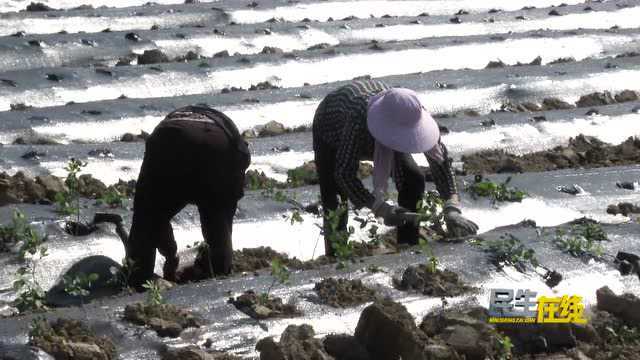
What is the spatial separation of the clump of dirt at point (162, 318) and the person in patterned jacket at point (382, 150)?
1141mm

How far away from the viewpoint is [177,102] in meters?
8.32

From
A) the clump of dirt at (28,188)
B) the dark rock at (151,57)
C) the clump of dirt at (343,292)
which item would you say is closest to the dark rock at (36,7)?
the dark rock at (151,57)

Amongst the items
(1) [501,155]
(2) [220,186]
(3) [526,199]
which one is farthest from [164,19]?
(2) [220,186]

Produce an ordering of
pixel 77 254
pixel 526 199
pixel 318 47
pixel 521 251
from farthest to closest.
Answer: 1. pixel 318 47
2. pixel 526 199
3. pixel 77 254
4. pixel 521 251

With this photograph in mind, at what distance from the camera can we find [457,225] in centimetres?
544

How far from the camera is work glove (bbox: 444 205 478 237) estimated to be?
5.44 metres

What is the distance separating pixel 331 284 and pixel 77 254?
1.36 meters

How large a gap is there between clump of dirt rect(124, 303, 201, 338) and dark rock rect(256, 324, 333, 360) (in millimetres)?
300

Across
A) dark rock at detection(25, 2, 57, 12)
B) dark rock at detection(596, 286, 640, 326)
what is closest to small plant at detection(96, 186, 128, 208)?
dark rock at detection(596, 286, 640, 326)

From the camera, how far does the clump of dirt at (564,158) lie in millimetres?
7602

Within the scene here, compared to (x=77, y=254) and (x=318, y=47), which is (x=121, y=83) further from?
(x=77, y=254)

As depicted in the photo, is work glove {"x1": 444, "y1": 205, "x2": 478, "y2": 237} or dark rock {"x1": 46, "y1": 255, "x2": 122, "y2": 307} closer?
dark rock {"x1": 46, "y1": 255, "x2": 122, "y2": 307}

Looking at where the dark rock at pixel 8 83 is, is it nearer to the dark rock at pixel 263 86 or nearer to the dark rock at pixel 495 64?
the dark rock at pixel 263 86

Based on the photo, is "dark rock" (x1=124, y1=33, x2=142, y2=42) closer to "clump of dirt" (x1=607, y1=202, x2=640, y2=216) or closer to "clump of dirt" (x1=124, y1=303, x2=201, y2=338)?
"clump of dirt" (x1=607, y1=202, x2=640, y2=216)
